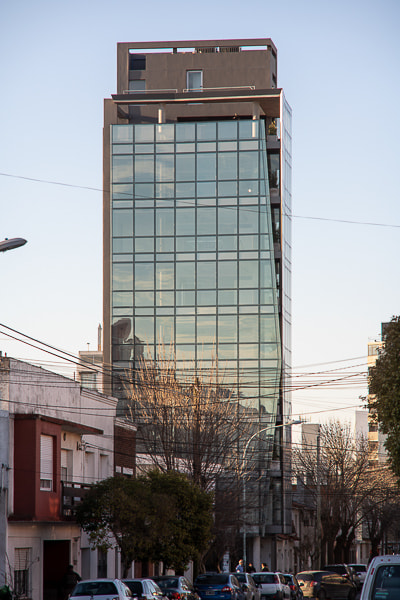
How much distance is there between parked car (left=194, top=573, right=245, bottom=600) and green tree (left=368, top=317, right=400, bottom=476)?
404 inches

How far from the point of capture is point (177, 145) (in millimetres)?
69125

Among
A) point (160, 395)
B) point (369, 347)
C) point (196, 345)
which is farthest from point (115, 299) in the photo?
point (369, 347)

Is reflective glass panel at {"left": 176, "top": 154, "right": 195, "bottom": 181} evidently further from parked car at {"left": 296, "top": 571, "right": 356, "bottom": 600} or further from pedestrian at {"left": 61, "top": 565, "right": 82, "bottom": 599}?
pedestrian at {"left": 61, "top": 565, "right": 82, "bottom": 599}

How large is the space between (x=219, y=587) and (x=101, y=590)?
9.26m

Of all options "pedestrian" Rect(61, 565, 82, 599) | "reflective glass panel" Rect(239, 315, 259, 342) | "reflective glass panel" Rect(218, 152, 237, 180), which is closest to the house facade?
"pedestrian" Rect(61, 565, 82, 599)

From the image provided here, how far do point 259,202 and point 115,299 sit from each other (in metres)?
12.6

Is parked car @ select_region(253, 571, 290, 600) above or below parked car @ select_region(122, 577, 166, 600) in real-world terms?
below

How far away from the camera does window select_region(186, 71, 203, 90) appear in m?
72.6

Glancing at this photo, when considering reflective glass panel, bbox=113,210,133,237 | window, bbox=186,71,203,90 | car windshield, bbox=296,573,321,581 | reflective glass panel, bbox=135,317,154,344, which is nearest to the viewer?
car windshield, bbox=296,573,321,581

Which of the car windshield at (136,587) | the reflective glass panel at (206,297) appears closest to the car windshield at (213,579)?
Result: the car windshield at (136,587)

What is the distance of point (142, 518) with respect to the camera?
30984mm

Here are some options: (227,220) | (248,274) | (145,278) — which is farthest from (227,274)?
(145,278)

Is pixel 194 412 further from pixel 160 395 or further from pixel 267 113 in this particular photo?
pixel 267 113

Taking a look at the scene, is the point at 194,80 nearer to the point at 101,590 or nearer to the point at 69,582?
the point at 69,582
